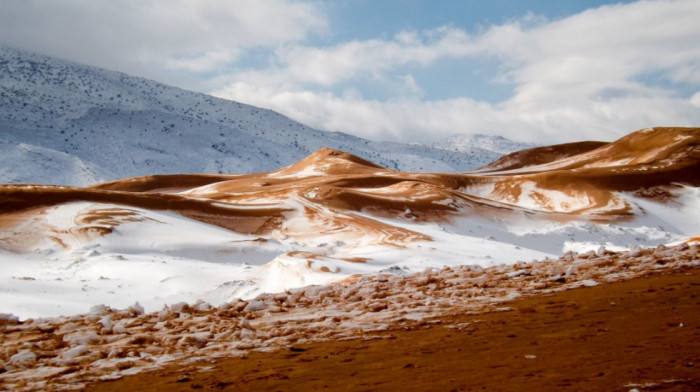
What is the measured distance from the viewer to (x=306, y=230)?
29.7 m

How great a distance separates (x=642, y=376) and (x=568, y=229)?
101 feet

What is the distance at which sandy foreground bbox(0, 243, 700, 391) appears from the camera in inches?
174

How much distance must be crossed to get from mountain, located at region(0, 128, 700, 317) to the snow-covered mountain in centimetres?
4648

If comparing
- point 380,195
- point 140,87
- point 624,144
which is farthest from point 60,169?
point 624,144

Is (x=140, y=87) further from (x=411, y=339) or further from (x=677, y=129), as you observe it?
(x=411, y=339)

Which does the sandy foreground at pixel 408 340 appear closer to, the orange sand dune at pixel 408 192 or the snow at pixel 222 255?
the snow at pixel 222 255

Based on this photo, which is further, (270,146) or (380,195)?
(270,146)

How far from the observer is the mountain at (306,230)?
17.3 metres

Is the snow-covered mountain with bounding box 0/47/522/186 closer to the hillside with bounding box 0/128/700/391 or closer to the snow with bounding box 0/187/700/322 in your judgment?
the hillside with bounding box 0/128/700/391

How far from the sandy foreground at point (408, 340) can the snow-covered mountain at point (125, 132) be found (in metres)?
75.5

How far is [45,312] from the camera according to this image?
1334 cm

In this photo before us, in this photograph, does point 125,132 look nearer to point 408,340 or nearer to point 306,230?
point 306,230

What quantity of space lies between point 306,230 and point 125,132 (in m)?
83.1

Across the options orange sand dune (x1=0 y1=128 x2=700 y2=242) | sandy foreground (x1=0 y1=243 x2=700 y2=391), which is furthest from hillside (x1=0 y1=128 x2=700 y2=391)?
orange sand dune (x1=0 y1=128 x2=700 y2=242)
